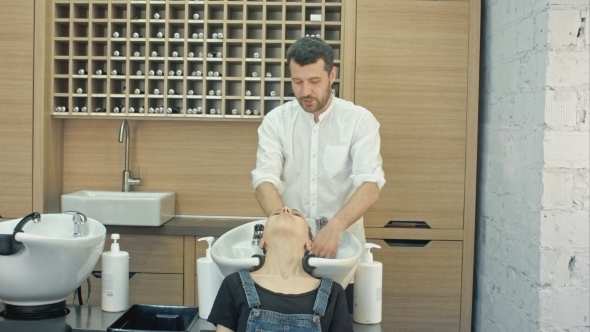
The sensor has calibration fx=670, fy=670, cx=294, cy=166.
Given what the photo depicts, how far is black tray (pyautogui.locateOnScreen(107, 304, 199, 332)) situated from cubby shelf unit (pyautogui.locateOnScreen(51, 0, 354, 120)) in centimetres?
151

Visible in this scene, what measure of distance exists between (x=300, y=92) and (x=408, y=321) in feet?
4.92

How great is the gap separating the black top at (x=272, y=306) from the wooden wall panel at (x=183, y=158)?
183 centimetres

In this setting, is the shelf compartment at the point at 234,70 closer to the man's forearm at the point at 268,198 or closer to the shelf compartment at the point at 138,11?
the shelf compartment at the point at 138,11

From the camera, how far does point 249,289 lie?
188 centimetres

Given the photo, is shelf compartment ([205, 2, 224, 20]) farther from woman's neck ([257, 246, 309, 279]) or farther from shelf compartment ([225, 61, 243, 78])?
woman's neck ([257, 246, 309, 279])

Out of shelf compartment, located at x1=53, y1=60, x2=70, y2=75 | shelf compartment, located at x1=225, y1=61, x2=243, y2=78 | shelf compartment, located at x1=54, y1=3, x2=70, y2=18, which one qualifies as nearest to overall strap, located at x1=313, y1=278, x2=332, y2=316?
shelf compartment, located at x1=225, y1=61, x2=243, y2=78

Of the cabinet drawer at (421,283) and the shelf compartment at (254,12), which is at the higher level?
the shelf compartment at (254,12)

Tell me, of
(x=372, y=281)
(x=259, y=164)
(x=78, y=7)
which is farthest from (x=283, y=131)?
(x=78, y=7)

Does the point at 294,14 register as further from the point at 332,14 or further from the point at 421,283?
the point at 421,283

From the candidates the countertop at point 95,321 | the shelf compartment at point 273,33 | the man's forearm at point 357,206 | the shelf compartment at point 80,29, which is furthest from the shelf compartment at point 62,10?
the man's forearm at point 357,206

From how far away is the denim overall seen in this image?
183 cm

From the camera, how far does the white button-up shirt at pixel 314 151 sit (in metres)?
2.66

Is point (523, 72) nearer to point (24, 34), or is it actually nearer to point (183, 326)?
point (183, 326)

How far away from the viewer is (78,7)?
11.6 ft
